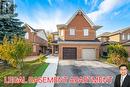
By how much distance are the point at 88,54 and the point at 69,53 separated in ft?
10.9

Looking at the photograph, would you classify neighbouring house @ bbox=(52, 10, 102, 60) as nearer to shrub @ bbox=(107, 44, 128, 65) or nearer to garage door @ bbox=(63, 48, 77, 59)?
garage door @ bbox=(63, 48, 77, 59)

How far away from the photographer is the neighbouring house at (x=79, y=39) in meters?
41.9

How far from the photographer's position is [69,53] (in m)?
42.4

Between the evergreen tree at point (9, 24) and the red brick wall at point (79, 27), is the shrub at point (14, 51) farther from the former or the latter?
the red brick wall at point (79, 27)

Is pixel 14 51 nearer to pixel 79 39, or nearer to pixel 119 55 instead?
pixel 119 55

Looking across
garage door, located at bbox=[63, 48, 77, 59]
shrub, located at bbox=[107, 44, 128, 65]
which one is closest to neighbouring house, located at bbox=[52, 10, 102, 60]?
garage door, located at bbox=[63, 48, 77, 59]

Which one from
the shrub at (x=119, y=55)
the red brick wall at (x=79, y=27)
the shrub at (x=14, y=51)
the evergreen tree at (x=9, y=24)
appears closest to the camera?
the shrub at (x=14, y=51)

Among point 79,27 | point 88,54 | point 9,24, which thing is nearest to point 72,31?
point 79,27

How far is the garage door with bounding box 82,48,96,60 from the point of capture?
42094mm

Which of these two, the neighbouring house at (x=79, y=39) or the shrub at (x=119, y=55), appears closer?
the shrub at (x=119, y=55)

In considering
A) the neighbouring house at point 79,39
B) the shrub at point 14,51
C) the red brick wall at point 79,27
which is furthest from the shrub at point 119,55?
the shrub at point 14,51

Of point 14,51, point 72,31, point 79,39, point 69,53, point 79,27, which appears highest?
point 79,27

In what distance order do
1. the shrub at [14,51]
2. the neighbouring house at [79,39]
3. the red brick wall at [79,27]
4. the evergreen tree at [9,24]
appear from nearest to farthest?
the shrub at [14,51] < the evergreen tree at [9,24] < the neighbouring house at [79,39] < the red brick wall at [79,27]

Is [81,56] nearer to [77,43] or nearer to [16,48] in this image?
[77,43]
